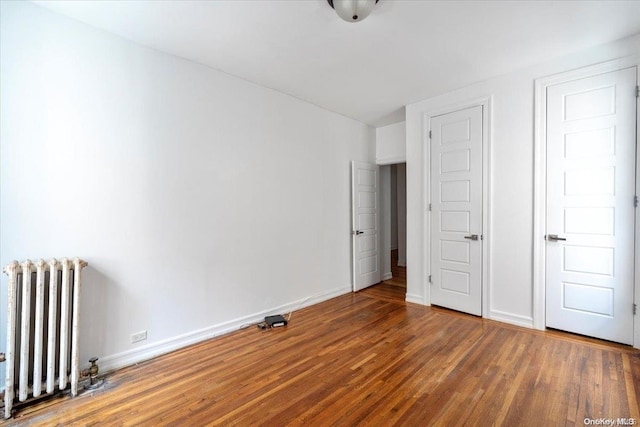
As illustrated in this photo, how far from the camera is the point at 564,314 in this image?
3113 mm

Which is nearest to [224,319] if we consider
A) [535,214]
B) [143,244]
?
[143,244]

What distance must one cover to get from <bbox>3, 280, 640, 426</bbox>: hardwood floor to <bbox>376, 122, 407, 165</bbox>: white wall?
300 centimetres

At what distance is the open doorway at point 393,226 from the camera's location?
226 inches

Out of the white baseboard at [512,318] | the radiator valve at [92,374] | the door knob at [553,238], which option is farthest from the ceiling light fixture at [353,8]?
the white baseboard at [512,318]

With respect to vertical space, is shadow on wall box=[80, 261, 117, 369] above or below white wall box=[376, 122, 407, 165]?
below

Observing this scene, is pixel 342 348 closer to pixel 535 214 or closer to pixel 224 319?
pixel 224 319

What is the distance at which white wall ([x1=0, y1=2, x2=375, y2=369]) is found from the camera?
7.18ft

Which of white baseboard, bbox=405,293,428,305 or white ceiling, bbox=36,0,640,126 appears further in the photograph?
white baseboard, bbox=405,293,428,305

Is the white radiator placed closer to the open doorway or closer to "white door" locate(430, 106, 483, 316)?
"white door" locate(430, 106, 483, 316)

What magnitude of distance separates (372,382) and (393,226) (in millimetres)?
6276

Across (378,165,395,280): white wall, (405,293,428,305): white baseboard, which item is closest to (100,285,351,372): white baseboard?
(405,293,428,305): white baseboard

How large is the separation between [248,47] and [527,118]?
3186 mm

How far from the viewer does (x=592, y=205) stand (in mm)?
2939

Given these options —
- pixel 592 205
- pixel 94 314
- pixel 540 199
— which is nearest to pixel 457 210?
pixel 540 199
